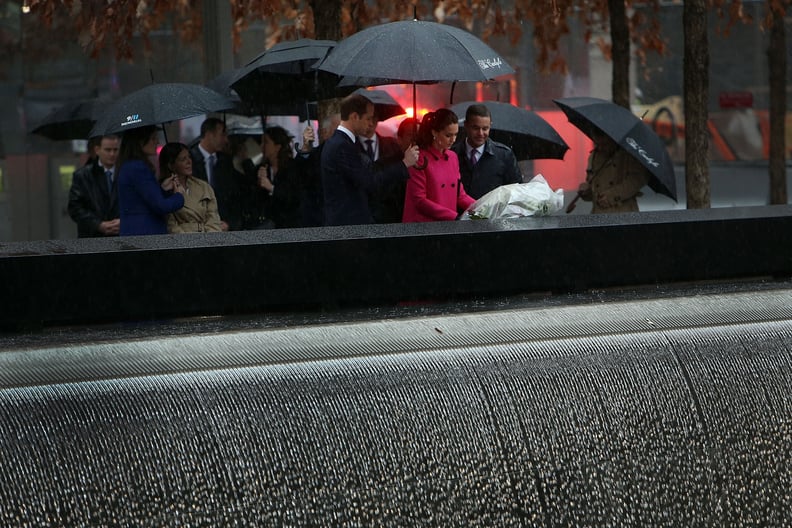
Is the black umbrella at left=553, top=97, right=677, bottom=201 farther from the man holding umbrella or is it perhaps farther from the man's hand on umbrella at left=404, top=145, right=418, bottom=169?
the man's hand on umbrella at left=404, top=145, right=418, bottom=169

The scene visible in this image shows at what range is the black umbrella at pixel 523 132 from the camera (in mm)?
7883

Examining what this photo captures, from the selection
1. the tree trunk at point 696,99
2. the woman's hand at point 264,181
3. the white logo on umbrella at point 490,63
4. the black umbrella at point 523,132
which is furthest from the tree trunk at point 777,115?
the white logo on umbrella at point 490,63

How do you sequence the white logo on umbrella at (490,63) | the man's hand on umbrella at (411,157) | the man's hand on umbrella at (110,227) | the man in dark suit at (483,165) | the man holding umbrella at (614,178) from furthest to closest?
the man holding umbrella at (614,178)
the man's hand on umbrella at (110,227)
the man in dark suit at (483,165)
the white logo on umbrella at (490,63)
the man's hand on umbrella at (411,157)

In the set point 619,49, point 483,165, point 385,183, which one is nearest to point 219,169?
point 483,165

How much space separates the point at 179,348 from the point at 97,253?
413 mm

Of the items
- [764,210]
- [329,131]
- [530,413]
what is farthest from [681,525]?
[329,131]

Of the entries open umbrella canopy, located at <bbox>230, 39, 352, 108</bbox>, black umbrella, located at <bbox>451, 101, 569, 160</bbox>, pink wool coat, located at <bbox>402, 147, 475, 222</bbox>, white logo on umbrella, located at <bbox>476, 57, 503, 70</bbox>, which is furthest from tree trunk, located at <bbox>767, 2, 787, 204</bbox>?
pink wool coat, located at <bbox>402, 147, 475, 222</bbox>

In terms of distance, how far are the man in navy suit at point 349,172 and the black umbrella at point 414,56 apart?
0.67 feet

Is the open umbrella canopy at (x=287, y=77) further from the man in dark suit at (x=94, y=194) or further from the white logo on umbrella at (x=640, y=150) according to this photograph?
the white logo on umbrella at (x=640, y=150)

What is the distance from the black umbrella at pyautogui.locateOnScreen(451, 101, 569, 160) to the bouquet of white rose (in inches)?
80.6

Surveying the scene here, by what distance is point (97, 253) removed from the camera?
3.67 meters

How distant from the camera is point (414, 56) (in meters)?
6.11

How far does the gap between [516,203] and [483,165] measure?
106 centimetres

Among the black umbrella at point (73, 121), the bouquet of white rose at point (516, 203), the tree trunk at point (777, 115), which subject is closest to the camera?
the bouquet of white rose at point (516, 203)
